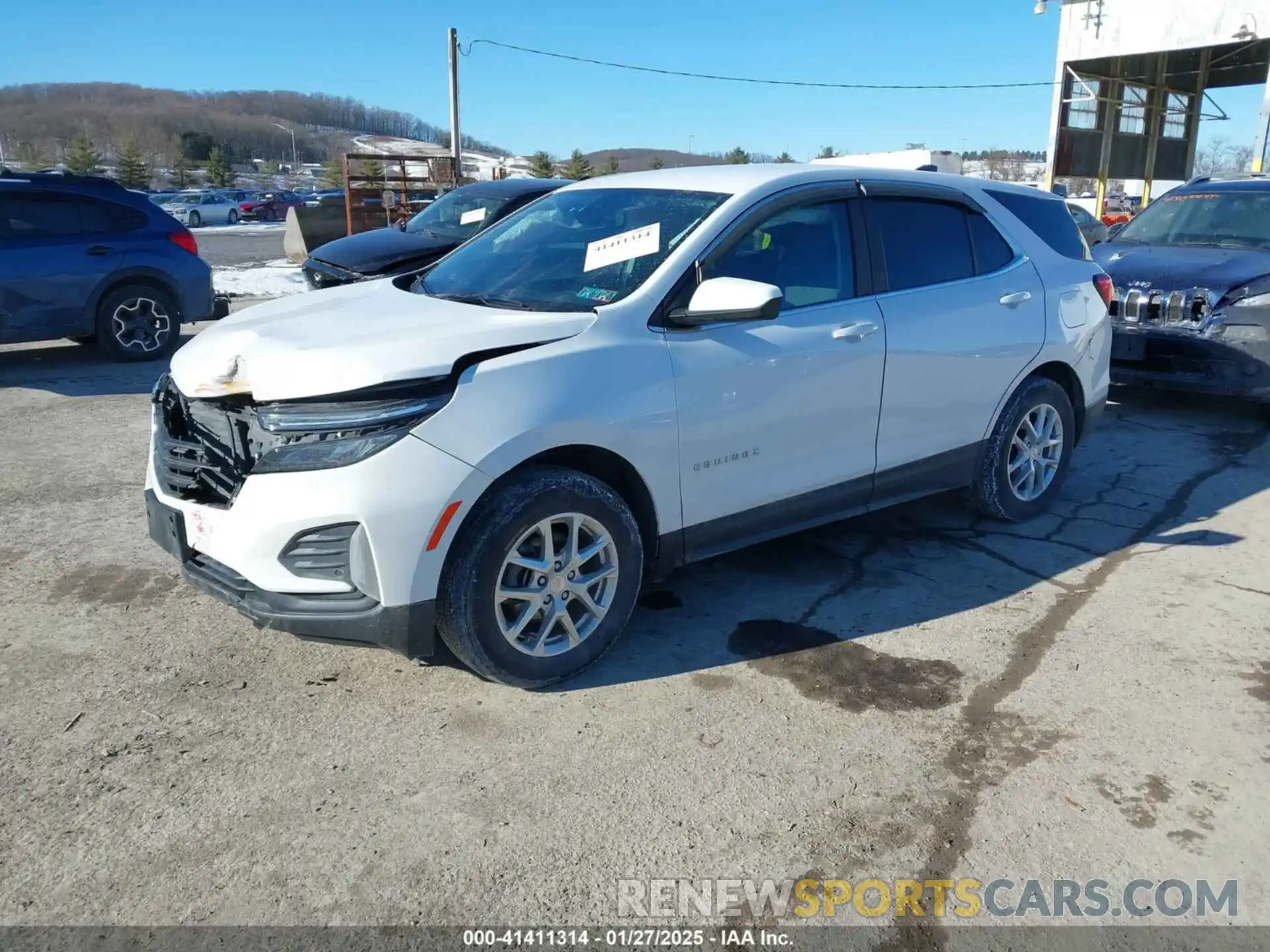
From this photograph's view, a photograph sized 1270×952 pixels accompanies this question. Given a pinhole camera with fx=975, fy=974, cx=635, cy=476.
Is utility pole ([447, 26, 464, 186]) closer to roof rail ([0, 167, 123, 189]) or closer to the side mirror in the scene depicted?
roof rail ([0, 167, 123, 189])

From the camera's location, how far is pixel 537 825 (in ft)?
9.02

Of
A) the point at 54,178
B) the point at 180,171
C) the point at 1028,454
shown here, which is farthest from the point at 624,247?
the point at 180,171

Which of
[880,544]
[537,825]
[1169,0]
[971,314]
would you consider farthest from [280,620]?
[1169,0]

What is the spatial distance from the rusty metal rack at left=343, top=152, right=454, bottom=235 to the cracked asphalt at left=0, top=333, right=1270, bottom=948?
16715 mm

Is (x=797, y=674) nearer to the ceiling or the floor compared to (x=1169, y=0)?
nearer to the floor

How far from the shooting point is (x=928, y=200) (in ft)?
15.2

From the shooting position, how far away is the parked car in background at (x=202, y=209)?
48.2 metres

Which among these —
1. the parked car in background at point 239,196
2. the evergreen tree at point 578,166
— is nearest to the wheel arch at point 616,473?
the evergreen tree at point 578,166

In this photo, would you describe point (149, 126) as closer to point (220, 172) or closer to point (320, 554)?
point (220, 172)

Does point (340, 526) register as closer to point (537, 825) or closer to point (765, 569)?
point (537, 825)

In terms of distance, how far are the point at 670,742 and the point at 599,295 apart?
1.65m

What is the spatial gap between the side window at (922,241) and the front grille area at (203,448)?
278 centimetres

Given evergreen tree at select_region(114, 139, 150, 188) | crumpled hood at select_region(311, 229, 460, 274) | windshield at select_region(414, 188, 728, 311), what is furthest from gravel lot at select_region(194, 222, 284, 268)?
evergreen tree at select_region(114, 139, 150, 188)

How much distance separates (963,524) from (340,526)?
3.44 m
